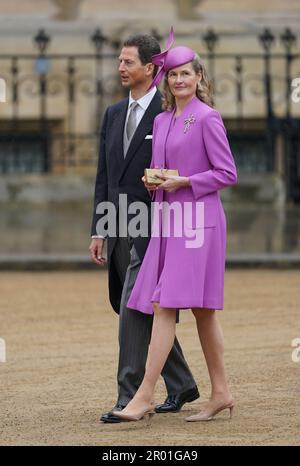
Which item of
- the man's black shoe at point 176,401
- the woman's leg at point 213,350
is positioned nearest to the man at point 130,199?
the man's black shoe at point 176,401

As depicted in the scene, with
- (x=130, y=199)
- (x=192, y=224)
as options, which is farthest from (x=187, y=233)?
(x=130, y=199)

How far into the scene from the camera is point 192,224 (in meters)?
7.27

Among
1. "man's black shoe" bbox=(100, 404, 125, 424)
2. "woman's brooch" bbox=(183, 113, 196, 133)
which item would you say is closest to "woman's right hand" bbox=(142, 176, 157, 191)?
"woman's brooch" bbox=(183, 113, 196, 133)

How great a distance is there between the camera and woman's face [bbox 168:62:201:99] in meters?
7.37

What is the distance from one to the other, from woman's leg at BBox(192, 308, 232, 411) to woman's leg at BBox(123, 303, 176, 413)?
5.4 inches

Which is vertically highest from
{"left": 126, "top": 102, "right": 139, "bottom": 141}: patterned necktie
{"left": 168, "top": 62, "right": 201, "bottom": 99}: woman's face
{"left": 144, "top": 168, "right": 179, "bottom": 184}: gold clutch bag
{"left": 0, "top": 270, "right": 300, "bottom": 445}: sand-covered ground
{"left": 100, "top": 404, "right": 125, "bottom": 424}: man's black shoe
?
{"left": 168, "top": 62, "right": 201, "bottom": 99}: woman's face

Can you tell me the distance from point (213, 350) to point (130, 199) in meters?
0.80

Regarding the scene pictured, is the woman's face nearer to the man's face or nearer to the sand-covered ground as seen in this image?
the man's face

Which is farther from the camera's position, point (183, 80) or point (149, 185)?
point (183, 80)

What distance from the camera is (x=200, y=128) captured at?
7.31m

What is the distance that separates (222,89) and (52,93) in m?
2.04

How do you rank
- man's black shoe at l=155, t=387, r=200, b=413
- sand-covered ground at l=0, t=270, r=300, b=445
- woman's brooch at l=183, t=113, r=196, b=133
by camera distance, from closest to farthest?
sand-covered ground at l=0, t=270, r=300, b=445
woman's brooch at l=183, t=113, r=196, b=133
man's black shoe at l=155, t=387, r=200, b=413

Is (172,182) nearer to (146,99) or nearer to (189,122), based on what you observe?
(189,122)

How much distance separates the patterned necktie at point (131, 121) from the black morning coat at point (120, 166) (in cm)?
3
